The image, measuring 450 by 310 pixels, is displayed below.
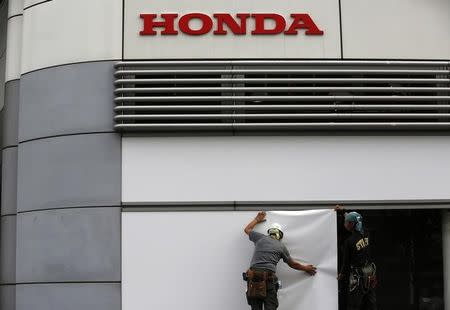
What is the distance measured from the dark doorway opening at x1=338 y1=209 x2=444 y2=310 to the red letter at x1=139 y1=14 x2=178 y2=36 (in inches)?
182

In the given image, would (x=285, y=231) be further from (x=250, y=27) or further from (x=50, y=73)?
(x=50, y=73)

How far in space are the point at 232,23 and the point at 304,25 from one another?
1.08 m

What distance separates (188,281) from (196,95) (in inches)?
107

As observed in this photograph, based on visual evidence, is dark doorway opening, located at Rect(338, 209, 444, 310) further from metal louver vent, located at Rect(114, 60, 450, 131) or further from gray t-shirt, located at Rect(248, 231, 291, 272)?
gray t-shirt, located at Rect(248, 231, 291, 272)

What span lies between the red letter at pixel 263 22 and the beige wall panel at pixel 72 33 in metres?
2.06

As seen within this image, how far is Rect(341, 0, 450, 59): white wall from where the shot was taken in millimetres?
11375

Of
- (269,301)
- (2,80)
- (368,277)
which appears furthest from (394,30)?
(2,80)

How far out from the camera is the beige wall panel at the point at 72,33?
11.3 m

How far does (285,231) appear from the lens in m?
10.6

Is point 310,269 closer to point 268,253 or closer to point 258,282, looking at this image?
point 268,253

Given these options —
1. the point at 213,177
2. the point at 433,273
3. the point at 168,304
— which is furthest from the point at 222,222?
the point at 433,273

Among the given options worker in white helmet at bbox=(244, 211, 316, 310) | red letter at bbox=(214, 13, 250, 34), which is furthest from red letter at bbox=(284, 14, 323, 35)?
worker in white helmet at bbox=(244, 211, 316, 310)

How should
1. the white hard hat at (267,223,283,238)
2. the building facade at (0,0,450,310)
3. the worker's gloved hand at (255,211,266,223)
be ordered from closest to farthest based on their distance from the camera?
the white hard hat at (267,223,283,238) → the worker's gloved hand at (255,211,266,223) → the building facade at (0,0,450,310)

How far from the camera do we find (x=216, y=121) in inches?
436
